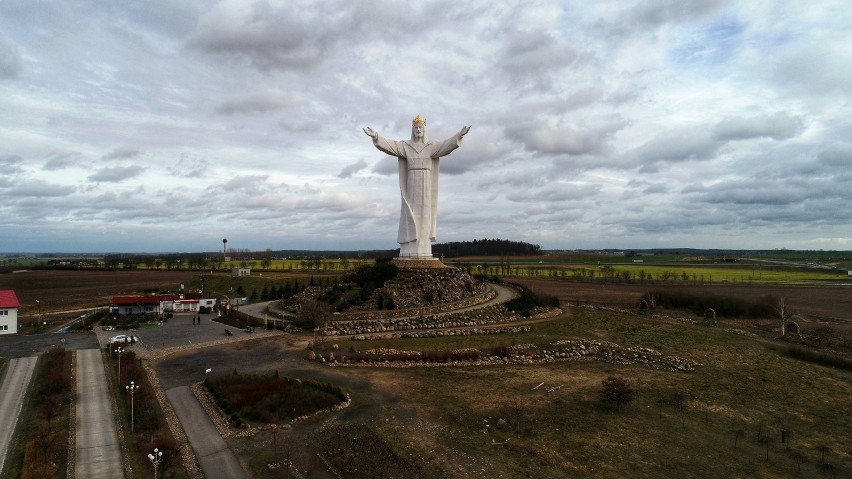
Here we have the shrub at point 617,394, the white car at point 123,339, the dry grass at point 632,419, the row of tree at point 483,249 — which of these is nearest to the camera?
the dry grass at point 632,419

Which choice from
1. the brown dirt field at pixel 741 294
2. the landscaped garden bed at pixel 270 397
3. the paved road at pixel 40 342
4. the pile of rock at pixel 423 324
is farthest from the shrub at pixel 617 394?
the brown dirt field at pixel 741 294

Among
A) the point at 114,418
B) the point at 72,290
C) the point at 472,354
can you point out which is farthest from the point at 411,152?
the point at 72,290

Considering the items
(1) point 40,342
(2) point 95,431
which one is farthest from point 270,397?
(1) point 40,342

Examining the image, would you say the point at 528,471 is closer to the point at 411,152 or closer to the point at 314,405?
the point at 314,405

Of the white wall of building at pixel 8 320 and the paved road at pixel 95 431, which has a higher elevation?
the white wall of building at pixel 8 320

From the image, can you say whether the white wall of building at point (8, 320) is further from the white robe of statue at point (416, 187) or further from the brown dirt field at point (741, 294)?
the brown dirt field at point (741, 294)

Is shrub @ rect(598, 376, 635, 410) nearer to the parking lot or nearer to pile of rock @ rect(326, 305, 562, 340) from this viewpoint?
pile of rock @ rect(326, 305, 562, 340)

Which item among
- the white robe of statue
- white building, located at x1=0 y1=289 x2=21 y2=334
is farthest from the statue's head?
white building, located at x1=0 y1=289 x2=21 y2=334

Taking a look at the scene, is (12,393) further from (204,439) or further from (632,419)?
(632,419)
